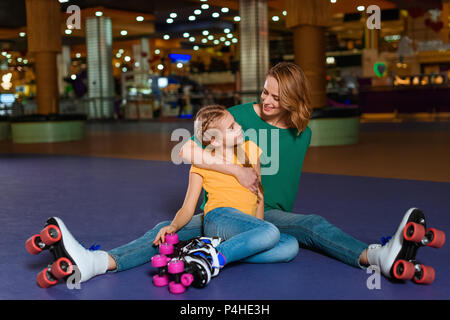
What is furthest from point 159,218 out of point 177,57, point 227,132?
point 177,57

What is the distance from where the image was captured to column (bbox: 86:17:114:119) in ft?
66.6

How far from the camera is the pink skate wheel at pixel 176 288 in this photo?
200 centimetres

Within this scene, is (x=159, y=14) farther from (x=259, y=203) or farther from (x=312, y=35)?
(x=259, y=203)

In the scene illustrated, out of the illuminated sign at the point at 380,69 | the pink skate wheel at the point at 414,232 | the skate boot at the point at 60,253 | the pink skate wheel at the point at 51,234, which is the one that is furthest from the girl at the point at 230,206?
the illuminated sign at the point at 380,69

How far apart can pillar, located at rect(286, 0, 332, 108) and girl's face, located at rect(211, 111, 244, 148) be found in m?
6.19

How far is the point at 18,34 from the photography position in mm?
23938

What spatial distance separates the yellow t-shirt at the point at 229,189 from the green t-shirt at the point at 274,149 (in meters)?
0.13

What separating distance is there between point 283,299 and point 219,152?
710mm

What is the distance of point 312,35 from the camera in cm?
829

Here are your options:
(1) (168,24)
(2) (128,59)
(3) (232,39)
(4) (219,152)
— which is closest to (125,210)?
(4) (219,152)

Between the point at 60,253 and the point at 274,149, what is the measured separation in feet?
3.51

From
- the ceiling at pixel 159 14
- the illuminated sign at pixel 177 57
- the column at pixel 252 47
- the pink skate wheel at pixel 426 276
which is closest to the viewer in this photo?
the pink skate wheel at pixel 426 276

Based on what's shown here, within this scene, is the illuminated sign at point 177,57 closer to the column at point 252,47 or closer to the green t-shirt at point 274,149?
the column at point 252,47

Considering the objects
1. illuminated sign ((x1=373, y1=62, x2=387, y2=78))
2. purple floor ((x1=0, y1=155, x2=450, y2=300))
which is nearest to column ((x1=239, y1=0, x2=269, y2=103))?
illuminated sign ((x1=373, y1=62, x2=387, y2=78))
